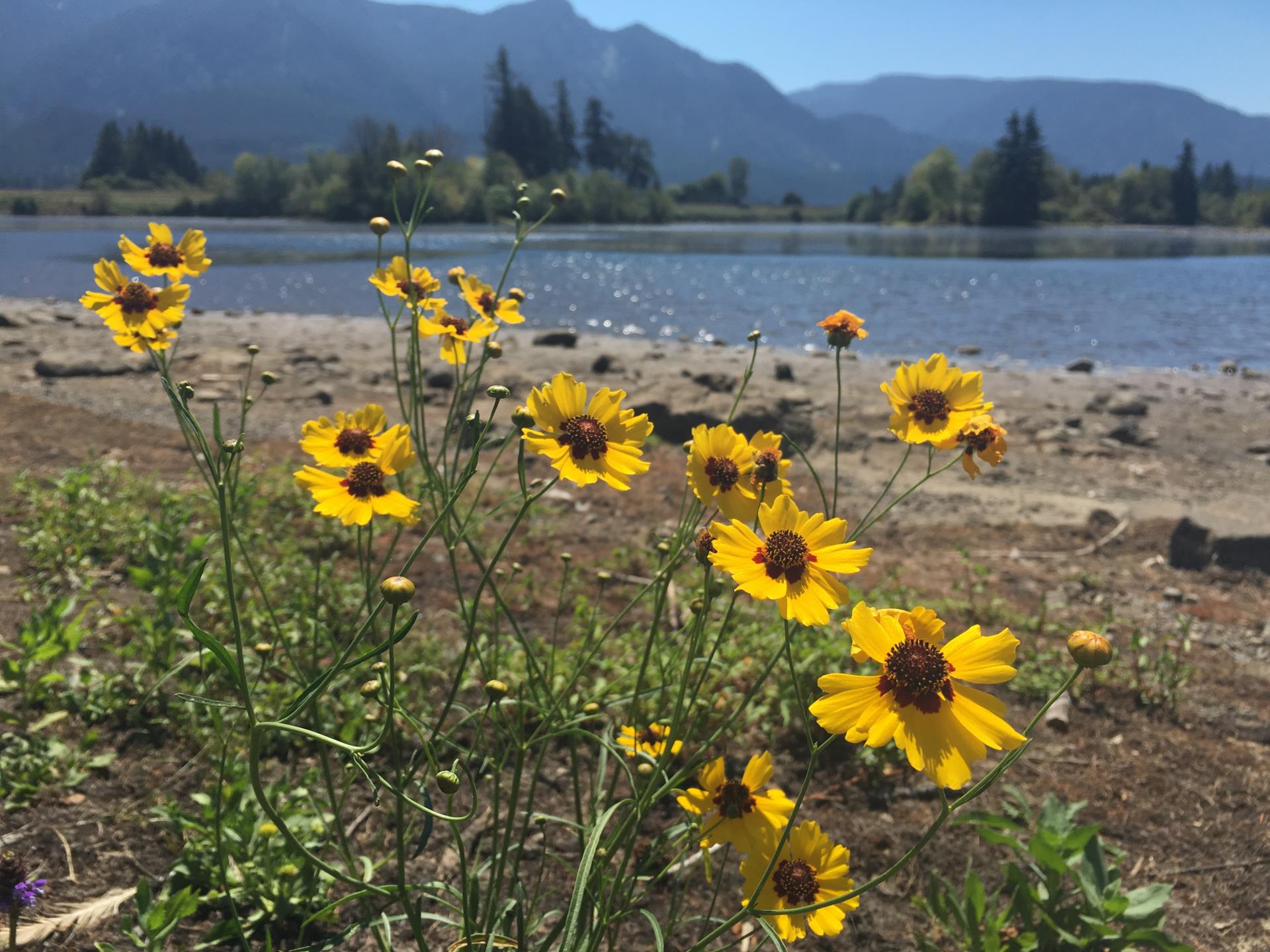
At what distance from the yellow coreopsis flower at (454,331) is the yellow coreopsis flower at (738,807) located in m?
1.03

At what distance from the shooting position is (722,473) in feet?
4.53

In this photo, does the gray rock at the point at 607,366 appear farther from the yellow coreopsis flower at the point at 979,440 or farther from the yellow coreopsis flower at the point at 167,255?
the yellow coreopsis flower at the point at 979,440

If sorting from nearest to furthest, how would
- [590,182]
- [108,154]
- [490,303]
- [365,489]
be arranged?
[365,489]
[490,303]
[590,182]
[108,154]

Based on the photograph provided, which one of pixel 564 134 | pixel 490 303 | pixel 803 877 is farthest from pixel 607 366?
pixel 564 134

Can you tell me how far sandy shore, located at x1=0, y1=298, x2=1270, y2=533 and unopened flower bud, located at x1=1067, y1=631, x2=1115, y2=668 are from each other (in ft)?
13.4

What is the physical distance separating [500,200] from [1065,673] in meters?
57.4

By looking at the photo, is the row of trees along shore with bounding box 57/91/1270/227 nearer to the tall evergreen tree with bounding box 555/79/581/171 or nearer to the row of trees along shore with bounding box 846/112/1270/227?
the row of trees along shore with bounding box 846/112/1270/227

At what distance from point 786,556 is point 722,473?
0.26 metres

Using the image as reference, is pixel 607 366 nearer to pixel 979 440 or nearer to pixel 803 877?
pixel 979 440

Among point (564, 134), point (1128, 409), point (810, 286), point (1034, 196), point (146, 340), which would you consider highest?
point (564, 134)

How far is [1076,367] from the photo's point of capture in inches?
449

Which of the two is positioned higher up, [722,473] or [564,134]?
[564,134]

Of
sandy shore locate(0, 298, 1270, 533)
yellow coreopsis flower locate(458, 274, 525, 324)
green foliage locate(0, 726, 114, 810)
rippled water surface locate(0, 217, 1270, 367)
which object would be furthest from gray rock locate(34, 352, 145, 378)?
rippled water surface locate(0, 217, 1270, 367)

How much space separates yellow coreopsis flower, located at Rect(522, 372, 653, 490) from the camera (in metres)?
1.32
